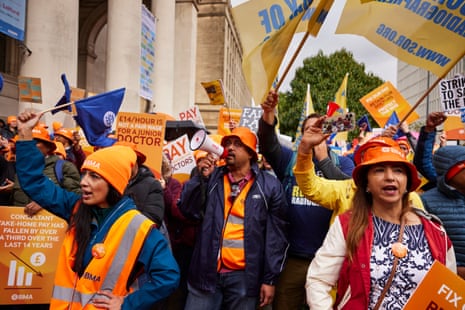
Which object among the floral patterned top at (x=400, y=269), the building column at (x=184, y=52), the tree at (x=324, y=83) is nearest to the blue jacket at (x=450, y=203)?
the floral patterned top at (x=400, y=269)

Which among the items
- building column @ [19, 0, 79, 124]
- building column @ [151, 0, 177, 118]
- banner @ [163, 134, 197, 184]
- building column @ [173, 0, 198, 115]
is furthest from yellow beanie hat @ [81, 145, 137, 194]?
building column @ [173, 0, 198, 115]

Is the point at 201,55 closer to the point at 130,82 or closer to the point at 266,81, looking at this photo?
the point at 130,82

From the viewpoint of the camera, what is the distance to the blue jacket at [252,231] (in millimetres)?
3576

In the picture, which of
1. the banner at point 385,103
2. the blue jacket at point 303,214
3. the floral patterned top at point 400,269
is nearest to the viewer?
the floral patterned top at point 400,269

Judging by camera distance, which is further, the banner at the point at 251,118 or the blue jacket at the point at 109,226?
the banner at the point at 251,118

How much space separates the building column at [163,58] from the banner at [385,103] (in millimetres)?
13367

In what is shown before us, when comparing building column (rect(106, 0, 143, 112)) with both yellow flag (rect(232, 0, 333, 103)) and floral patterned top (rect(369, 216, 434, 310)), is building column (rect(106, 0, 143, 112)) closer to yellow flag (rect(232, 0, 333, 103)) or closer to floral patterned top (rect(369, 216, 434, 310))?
yellow flag (rect(232, 0, 333, 103))

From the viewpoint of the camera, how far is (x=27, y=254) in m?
4.52

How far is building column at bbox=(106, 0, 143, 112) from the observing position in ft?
49.2

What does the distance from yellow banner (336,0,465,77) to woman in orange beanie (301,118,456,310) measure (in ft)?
3.55

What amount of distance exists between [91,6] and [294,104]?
706 inches

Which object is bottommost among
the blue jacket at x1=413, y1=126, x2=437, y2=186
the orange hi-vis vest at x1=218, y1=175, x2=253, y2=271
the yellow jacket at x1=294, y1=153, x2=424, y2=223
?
the orange hi-vis vest at x1=218, y1=175, x2=253, y2=271

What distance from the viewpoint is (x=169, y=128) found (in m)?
11.0

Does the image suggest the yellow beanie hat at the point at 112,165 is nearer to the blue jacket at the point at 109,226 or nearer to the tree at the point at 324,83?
the blue jacket at the point at 109,226
